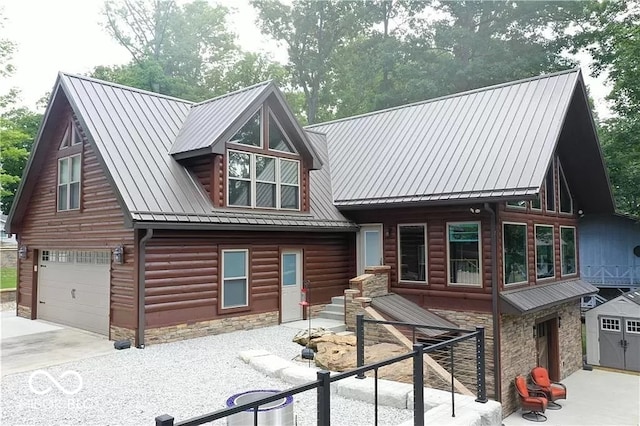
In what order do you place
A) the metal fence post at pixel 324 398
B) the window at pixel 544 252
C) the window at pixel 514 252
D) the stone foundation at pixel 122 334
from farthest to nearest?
1. the window at pixel 544 252
2. the window at pixel 514 252
3. the stone foundation at pixel 122 334
4. the metal fence post at pixel 324 398

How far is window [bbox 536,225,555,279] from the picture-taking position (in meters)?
13.7

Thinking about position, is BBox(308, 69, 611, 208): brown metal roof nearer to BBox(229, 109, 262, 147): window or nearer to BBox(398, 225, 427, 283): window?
BBox(398, 225, 427, 283): window

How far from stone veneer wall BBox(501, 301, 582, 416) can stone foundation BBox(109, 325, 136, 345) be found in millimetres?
8615

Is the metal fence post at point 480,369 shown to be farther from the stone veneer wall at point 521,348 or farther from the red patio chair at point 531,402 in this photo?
the red patio chair at point 531,402

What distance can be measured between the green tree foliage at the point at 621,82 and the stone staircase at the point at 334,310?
49.4ft

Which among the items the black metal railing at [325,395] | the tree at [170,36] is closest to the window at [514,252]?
the black metal railing at [325,395]

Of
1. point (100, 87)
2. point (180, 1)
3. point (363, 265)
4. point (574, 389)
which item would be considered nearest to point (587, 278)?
point (574, 389)

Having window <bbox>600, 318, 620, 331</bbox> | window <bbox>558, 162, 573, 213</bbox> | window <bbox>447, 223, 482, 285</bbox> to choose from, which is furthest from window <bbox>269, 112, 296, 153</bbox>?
window <bbox>600, 318, 620, 331</bbox>

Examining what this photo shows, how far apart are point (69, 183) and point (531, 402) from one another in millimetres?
13036

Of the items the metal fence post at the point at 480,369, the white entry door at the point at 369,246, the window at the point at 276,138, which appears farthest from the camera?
the white entry door at the point at 369,246

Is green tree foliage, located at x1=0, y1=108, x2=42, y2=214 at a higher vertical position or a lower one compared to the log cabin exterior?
higher

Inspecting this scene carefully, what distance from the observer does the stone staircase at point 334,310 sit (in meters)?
13.3

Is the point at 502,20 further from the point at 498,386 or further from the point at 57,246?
the point at 57,246

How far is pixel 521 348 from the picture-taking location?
496 inches
